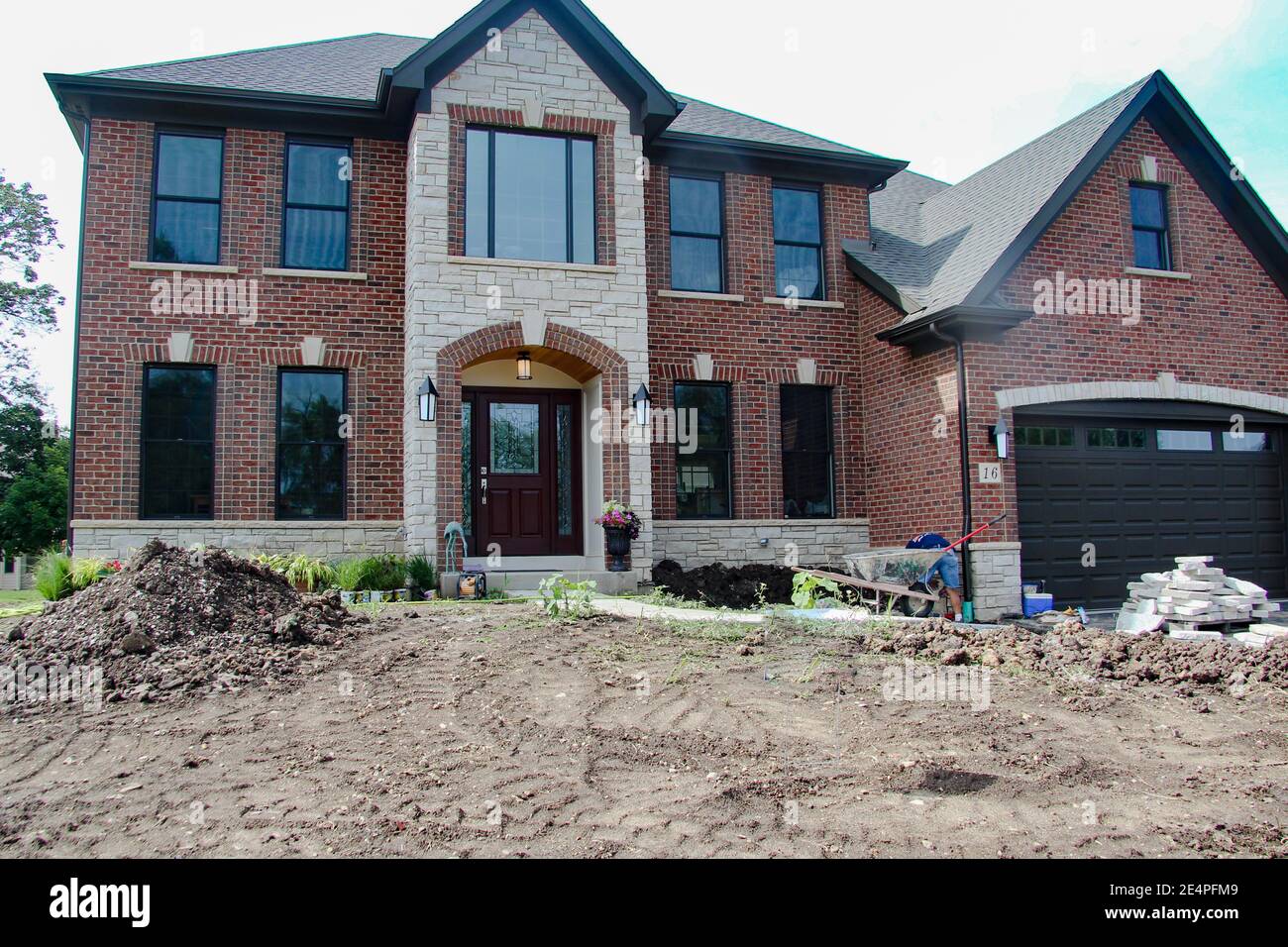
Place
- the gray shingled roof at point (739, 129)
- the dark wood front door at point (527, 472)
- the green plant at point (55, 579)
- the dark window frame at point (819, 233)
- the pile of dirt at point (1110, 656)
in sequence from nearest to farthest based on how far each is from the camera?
the pile of dirt at point (1110, 656) → the green plant at point (55, 579) → the dark wood front door at point (527, 472) → the gray shingled roof at point (739, 129) → the dark window frame at point (819, 233)

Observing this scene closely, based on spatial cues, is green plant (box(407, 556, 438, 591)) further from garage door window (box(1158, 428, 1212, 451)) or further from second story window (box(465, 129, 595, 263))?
garage door window (box(1158, 428, 1212, 451))

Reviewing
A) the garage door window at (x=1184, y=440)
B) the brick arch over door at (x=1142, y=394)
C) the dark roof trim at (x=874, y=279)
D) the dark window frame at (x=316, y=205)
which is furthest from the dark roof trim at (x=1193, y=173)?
the dark window frame at (x=316, y=205)

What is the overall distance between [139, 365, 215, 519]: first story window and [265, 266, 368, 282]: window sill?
67.0 inches

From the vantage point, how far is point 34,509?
89.5ft

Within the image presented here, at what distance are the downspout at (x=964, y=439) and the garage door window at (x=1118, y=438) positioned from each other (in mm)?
2437

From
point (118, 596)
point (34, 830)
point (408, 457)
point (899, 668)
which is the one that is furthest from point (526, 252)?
point (34, 830)

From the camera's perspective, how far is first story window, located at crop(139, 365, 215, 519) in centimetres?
1186

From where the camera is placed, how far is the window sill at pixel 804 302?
14109 mm

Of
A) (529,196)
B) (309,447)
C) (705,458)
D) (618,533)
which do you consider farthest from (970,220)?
(309,447)

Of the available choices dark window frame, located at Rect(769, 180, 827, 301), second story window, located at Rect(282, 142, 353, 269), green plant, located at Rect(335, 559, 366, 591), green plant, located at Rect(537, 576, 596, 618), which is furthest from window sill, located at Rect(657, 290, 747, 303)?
green plant, located at Rect(537, 576, 596, 618)

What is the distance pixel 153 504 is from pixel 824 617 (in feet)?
29.3

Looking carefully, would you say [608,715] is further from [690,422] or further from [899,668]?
[690,422]

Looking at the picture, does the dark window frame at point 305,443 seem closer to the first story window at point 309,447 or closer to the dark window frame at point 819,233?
the first story window at point 309,447
